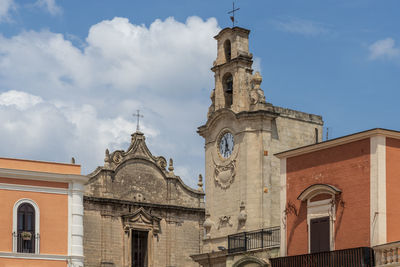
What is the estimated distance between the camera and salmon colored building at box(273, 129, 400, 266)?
2592cm

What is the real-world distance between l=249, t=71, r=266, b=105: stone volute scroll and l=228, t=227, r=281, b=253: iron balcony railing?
694 cm

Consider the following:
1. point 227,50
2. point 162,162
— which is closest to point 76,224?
point 227,50

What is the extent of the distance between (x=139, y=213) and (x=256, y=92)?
42.5ft

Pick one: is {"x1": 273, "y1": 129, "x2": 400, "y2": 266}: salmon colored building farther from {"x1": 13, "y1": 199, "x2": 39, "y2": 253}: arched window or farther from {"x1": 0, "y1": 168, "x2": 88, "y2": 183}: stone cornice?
{"x1": 13, "y1": 199, "x2": 39, "y2": 253}: arched window

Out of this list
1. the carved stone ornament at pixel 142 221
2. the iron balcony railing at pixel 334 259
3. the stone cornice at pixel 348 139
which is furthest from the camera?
the carved stone ornament at pixel 142 221

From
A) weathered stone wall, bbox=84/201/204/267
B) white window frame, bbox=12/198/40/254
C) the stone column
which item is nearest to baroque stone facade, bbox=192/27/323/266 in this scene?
the stone column

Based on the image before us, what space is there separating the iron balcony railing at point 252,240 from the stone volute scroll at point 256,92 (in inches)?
273

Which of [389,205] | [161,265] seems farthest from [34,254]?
[161,265]

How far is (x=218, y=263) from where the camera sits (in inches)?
1479

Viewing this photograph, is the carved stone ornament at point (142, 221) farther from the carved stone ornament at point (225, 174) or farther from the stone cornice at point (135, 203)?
the carved stone ornament at point (225, 174)

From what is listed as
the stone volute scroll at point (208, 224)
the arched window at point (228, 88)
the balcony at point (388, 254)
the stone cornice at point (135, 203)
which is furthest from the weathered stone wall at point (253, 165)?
the balcony at point (388, 254)

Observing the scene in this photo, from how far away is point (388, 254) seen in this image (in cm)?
2462

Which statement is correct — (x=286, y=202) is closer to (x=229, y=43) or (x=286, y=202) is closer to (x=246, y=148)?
(x=246, y=148)

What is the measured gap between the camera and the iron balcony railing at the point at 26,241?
32656 mm
